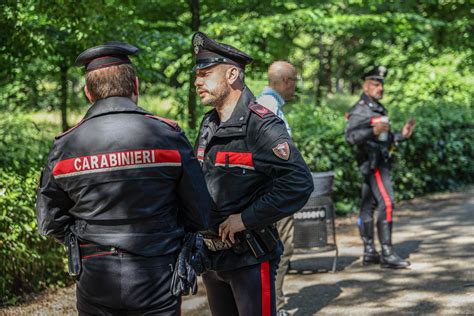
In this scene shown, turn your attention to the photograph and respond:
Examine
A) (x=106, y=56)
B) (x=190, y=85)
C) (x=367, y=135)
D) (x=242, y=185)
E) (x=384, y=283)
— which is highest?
(x=190, y=85)

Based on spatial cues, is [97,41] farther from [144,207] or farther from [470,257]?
[144,207]

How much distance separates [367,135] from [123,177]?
17.4ft

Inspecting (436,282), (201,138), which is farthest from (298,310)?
(201,138)

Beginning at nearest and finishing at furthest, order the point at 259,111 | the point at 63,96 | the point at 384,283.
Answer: the point at 259,111 < the point at 384,283 < the point at 63,96

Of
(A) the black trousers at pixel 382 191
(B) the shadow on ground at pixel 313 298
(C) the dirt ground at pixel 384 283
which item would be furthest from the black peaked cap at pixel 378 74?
(B) the shadow on ground at pixel 313 298

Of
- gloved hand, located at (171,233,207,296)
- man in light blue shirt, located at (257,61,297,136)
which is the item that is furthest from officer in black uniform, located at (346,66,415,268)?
gloved hand, located at (171,233,207,296)

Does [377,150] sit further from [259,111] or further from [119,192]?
[119,192]

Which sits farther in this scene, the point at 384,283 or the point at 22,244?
the point at 384,283

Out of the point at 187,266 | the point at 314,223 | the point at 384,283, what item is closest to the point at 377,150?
the point at 314,223

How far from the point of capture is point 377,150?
8.20 metres

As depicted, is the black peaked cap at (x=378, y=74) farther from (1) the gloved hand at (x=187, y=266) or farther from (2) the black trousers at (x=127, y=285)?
(2) the black trousers at (x=127, y=285)

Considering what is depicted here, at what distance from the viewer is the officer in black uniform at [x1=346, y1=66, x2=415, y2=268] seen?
322 inches

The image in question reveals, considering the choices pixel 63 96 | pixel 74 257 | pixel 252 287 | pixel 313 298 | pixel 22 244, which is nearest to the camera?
pixel 74 257

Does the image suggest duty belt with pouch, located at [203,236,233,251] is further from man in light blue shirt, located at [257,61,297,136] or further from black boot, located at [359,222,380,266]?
black boot, located at [359,222,380,266]
